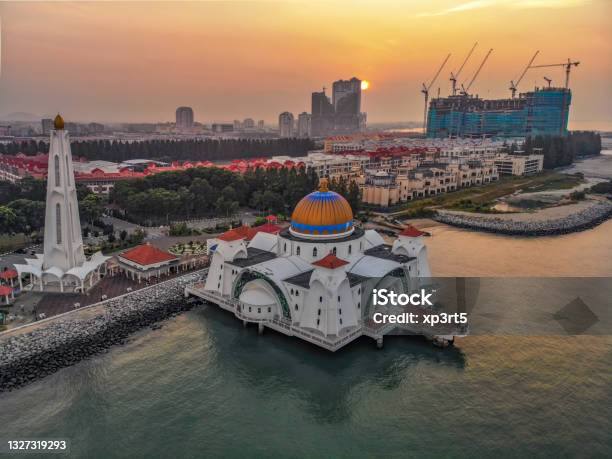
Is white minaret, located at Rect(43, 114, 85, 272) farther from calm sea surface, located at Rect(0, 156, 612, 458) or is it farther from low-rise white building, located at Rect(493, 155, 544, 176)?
low-rise white building, located at Rect(493, 155, 544, 176)

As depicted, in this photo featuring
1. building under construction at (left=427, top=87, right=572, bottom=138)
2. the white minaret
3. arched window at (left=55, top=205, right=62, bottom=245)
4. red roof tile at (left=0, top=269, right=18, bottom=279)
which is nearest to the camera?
red roof tile at (left=0, top=269, right=18, bottom=279)

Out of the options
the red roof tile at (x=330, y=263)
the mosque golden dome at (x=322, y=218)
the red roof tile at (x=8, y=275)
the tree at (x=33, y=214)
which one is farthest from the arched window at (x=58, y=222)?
the red roof tile at (x=330, y=263)

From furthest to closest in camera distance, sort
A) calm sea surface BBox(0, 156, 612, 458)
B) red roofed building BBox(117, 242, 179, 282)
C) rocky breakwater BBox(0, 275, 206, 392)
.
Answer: red roofed building BBox(117, 242, 179, 282) < rocky breakwater BBox(0, 275, 206, 392) < calm sea surface BBox(0, 156, 612, 458)

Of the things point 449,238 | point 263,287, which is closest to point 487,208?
point 449,238

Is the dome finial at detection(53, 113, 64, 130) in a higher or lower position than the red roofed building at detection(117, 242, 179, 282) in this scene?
higher

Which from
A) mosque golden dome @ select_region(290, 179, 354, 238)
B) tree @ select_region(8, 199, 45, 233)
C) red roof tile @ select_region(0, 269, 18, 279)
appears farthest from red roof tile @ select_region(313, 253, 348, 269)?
tree @ select_region(8, 199, 45, 233)

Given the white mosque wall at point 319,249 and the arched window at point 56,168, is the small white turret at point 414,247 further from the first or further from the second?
the arched window at point 56,168
